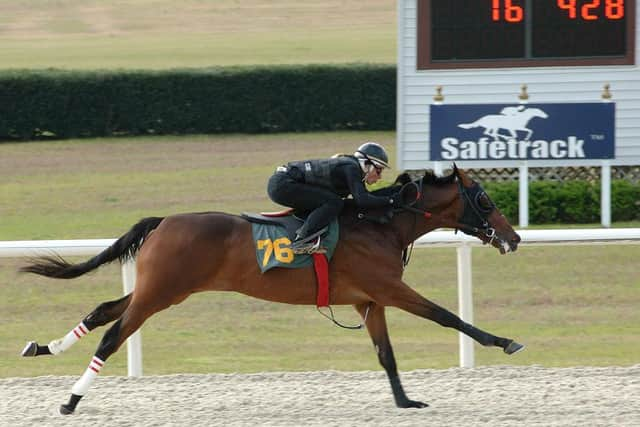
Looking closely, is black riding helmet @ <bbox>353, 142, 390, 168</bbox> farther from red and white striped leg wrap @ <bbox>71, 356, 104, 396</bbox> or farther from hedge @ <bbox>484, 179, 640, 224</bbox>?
hedge @ <bbox>484, 179, 640, 224</bbox>

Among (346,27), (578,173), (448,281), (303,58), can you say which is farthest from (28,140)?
(346,27)

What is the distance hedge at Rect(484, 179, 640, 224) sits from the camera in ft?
47.6

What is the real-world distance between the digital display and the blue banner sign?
65 centimetres

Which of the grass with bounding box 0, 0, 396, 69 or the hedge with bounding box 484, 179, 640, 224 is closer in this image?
the hedge with bounding box 484, 179, 640, 224

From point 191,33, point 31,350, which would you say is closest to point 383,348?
point 31,350

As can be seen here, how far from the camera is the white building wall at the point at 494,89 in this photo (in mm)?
14609

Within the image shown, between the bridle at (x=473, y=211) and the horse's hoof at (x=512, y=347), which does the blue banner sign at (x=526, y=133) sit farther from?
the horse's hoof at (x=512, y=347)

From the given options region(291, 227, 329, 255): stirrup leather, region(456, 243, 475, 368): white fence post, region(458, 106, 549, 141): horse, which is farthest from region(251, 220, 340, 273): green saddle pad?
region(458, 106, 549, 141): horse

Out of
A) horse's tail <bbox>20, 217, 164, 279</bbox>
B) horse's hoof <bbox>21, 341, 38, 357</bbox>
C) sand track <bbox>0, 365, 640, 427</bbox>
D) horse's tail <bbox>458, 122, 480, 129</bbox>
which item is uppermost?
horse's tail <bbox>20, 217, 164, 279</bbox>

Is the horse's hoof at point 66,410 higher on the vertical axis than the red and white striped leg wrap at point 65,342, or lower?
lower

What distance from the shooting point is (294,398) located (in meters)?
6.99

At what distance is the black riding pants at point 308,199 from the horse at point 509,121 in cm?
743

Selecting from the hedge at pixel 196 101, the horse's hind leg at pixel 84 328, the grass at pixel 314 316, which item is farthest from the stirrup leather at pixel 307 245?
the hedge at pixel 196 101

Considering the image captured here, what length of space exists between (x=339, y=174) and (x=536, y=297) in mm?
4403
